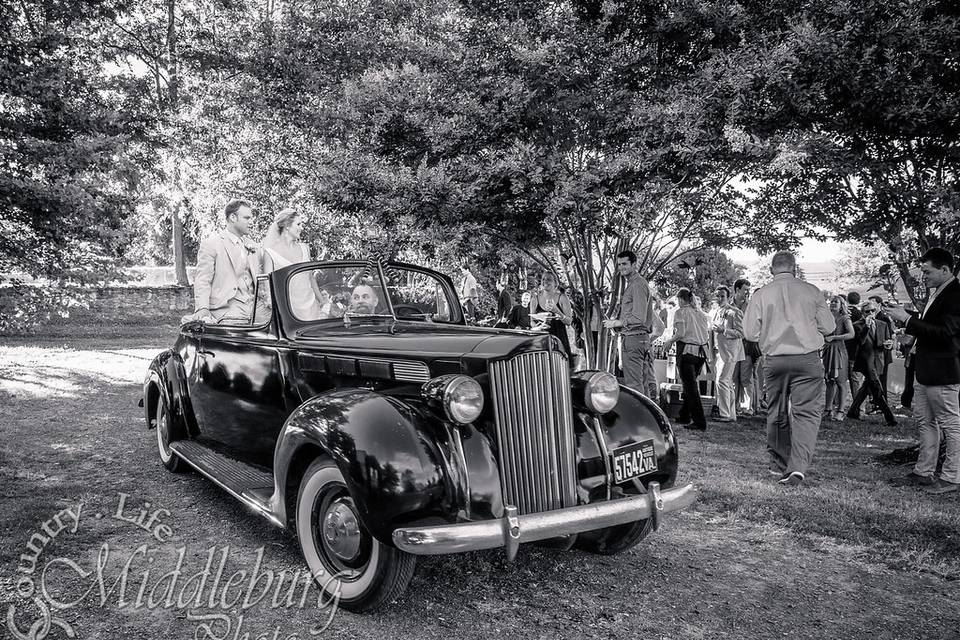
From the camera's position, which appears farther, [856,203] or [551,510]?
[856,203]

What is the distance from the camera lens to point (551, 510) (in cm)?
291

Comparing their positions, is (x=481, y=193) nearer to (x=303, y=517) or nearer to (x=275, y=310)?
(x=275, y=310)

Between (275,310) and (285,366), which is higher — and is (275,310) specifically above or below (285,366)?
above

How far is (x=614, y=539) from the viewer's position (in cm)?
369

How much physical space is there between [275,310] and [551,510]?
228cm

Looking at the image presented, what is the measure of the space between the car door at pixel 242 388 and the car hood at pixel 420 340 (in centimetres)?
37

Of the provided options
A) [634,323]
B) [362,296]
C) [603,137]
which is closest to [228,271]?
[362,296]

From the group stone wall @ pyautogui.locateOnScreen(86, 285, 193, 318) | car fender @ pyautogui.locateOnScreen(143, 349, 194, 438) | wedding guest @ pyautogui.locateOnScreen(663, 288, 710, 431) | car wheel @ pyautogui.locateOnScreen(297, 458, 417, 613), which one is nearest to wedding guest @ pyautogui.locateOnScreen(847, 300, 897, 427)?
wedding guest @ pyautogui.locateOnScreen(663, 288, 710, 431)

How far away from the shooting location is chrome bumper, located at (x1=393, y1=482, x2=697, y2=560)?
102 inches

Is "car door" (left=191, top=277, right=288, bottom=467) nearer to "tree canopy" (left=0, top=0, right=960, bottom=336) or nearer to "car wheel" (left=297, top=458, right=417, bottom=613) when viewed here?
"car wheel" (left=297, top=458, right=417, bottom=613)

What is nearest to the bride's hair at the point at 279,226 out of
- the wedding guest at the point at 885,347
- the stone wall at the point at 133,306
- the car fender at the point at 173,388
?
the car fender at the point at 173,388

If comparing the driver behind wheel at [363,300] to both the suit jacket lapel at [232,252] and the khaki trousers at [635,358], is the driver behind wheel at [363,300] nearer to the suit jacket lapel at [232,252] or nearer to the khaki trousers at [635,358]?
the suit jacket lapel at [232,252]

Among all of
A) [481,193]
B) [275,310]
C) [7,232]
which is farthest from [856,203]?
[7,232]

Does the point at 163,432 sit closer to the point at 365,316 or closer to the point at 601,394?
the point at 365,316
